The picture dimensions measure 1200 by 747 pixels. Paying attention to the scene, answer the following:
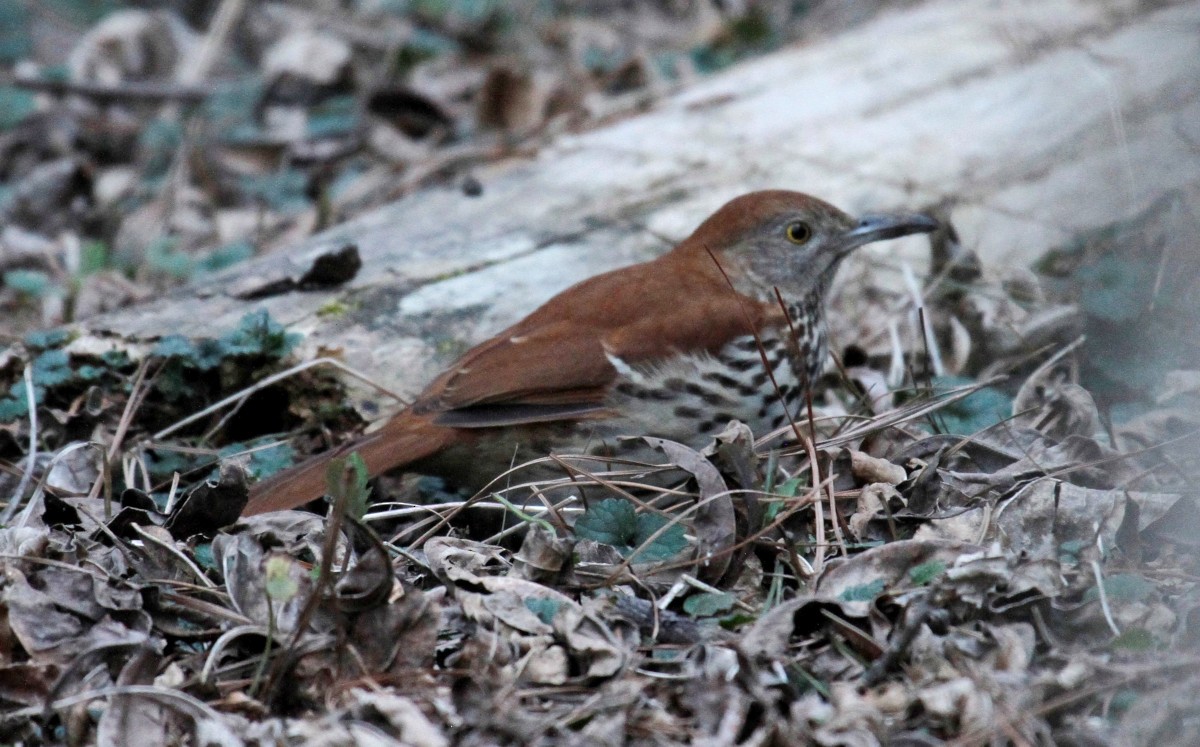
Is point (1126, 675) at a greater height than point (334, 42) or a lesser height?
lesser

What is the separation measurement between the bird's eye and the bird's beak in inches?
5.3

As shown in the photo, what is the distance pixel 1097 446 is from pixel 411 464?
1865mm

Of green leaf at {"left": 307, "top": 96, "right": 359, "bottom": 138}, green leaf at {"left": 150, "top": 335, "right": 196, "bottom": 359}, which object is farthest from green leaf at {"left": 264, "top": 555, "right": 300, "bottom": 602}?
green leaf at {"left": 307, "top": 96, "right": 359, "bottom": 138}

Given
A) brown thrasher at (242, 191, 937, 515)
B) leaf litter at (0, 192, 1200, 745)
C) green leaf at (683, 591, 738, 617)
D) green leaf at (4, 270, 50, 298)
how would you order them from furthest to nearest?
1. green leaf at (4, 270, 50, 298)
2. brown thrasher at (242, 191, 937, 515)
3. green leaf at (683, 591, 738, 617)
4. leaf litter at (0, 192, 1200, 745)

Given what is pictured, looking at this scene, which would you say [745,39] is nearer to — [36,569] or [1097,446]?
[1097,446]

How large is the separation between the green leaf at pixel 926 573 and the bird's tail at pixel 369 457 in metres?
1.45

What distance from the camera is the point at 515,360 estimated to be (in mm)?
3752

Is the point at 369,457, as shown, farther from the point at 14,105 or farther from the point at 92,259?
the point at 14,105

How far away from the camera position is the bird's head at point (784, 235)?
4.25 m

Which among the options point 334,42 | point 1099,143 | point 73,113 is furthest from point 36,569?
point 334,42

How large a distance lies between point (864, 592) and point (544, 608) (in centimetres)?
69

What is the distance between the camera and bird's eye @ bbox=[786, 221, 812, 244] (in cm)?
428

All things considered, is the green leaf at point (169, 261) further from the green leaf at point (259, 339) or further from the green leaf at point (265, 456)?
the green leaf at point (265, 456)

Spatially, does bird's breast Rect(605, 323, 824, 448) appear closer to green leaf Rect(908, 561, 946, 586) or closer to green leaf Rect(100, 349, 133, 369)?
green leaf Rect(908, 561, 946, 586)
